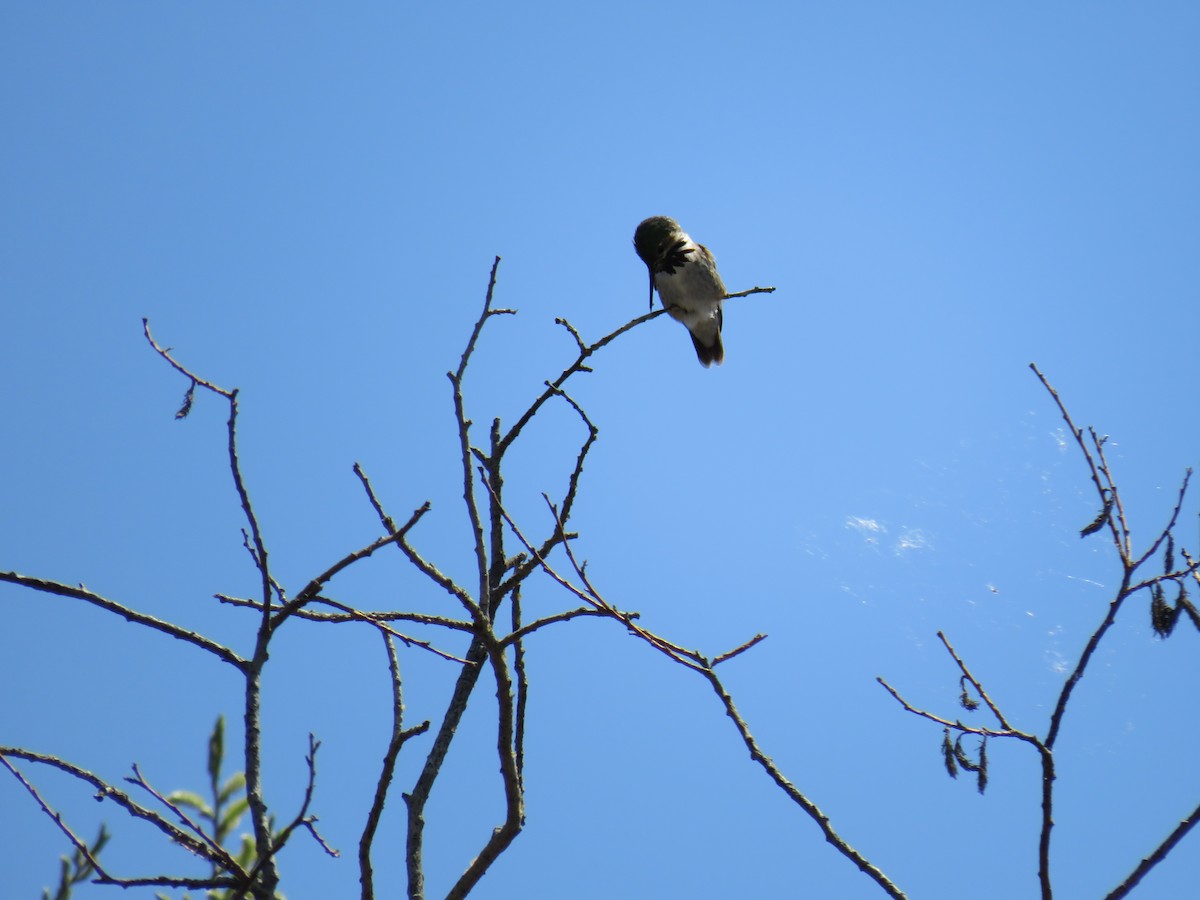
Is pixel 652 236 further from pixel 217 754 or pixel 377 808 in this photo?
pixel 377 808

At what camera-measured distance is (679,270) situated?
7551mm

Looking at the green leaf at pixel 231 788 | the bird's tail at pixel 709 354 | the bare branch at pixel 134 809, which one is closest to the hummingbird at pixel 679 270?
the bird's tail at pixel 709 354

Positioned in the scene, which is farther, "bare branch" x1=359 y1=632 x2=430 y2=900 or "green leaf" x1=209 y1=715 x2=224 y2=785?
"green leaf" x1=209 y1=715 x2=224 y2=785

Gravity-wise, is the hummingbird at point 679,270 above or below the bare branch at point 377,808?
above

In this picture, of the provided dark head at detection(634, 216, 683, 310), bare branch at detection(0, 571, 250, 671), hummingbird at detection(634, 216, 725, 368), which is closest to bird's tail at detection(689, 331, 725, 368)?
hummingbird at detection(634, 216, 725, 368)

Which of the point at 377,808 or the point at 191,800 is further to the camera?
the point at 191,800

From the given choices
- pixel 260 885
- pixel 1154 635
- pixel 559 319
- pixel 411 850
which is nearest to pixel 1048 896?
pixel 1154 635

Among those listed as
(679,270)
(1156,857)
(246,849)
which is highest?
(679,270)

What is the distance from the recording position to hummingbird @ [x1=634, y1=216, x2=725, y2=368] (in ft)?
24.8

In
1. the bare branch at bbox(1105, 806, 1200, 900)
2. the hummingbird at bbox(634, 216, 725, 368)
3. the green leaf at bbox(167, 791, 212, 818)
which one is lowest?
the bare branch at bbox(1105, 806, 1200, 900)

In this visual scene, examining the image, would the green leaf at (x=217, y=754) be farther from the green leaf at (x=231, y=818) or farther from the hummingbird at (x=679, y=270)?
the hummingbird at (x=679, y=270)

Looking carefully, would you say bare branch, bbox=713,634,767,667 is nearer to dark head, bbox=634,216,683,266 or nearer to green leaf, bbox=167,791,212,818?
green leaf, bbox=167,791,212,818

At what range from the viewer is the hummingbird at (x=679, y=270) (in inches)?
297

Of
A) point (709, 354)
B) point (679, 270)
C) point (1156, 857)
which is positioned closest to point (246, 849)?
point (1156, 857)
